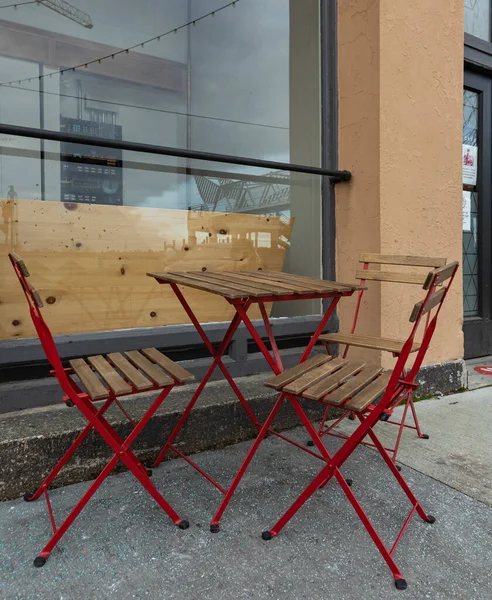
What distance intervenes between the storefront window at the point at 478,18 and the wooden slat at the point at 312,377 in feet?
12.9

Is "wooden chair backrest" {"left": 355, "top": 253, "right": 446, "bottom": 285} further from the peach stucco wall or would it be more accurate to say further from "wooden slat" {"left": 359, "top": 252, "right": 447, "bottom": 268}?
the peach stucco wall

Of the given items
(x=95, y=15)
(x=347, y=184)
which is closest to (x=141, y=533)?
(x=347, y=184)

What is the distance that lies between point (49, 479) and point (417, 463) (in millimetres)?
1737

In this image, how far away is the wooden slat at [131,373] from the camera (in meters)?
1.72

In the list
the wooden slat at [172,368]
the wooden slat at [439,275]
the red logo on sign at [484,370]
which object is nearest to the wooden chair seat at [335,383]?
the wooden slat at [172,368]

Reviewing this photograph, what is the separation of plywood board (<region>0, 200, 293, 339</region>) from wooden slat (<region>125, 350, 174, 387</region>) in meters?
0.79

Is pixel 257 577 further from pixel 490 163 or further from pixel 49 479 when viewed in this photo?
pixel 490 163

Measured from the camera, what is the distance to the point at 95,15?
3.16 metres

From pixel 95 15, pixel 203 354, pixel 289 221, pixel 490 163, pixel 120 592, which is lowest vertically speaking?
pixel 120 592

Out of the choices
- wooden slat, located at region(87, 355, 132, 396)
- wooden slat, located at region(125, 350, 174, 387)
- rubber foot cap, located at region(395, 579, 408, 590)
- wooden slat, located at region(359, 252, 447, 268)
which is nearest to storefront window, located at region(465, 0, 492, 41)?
wooden slat, located at region(359, 252, 447, 268)

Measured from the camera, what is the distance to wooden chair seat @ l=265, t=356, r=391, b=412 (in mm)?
1662

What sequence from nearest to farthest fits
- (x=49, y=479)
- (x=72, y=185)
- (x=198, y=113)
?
(x=49, y=479)
(x=72, y=185)
(x=198, y=113)

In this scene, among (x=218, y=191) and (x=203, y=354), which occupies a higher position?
(x=218, y=191)

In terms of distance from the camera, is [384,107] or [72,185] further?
[384,107]
